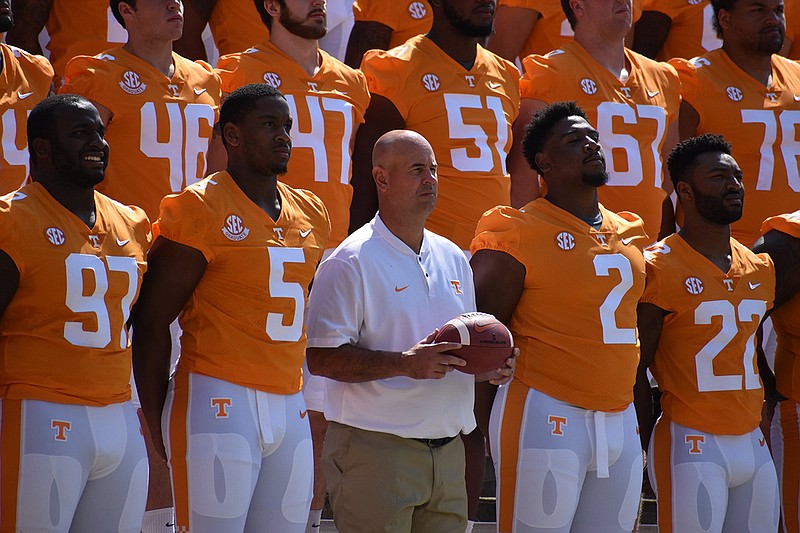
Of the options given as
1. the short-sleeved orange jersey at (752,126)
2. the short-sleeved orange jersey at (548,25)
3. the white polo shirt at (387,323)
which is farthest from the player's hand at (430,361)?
the short-sleeved orange jersey at (548,25)

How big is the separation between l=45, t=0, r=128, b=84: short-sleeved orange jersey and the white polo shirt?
2526 mm

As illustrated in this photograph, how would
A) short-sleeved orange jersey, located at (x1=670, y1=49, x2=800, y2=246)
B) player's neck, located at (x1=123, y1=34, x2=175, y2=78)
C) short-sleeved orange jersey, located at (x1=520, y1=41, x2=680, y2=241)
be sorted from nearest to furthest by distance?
player's neck, located at (x1=123, y1=34, x2=175, y2=78) < short-sleeved orange jersey, located at (x1=520, y1=41, x2=680, y2=241) < short-sleeved orange jersey, located at (x1=670, y1=49, x2=800, y2=246)

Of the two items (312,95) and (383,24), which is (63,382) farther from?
(383,24)

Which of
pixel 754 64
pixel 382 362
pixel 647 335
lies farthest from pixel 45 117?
pixel 754 64

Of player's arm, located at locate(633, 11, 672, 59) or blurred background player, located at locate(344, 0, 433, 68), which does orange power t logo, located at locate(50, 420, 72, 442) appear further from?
player's arm, located at locate(633, 11, 672, 59)

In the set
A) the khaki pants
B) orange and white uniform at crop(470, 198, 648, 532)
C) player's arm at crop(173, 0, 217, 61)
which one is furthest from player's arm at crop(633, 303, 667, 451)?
player's arm at crop(173, 0, 217, 61)

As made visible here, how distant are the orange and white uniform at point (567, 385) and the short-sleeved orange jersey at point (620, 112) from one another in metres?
1.09

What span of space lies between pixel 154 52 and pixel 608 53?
7.63 ft

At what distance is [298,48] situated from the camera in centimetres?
586

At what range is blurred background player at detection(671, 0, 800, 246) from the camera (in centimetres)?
651

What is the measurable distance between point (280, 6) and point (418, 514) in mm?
2711

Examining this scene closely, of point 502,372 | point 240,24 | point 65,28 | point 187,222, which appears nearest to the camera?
point 502,372

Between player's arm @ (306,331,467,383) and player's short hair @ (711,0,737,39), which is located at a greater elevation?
player's short hair @ (711,0,737,39)

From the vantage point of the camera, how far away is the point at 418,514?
427cm
